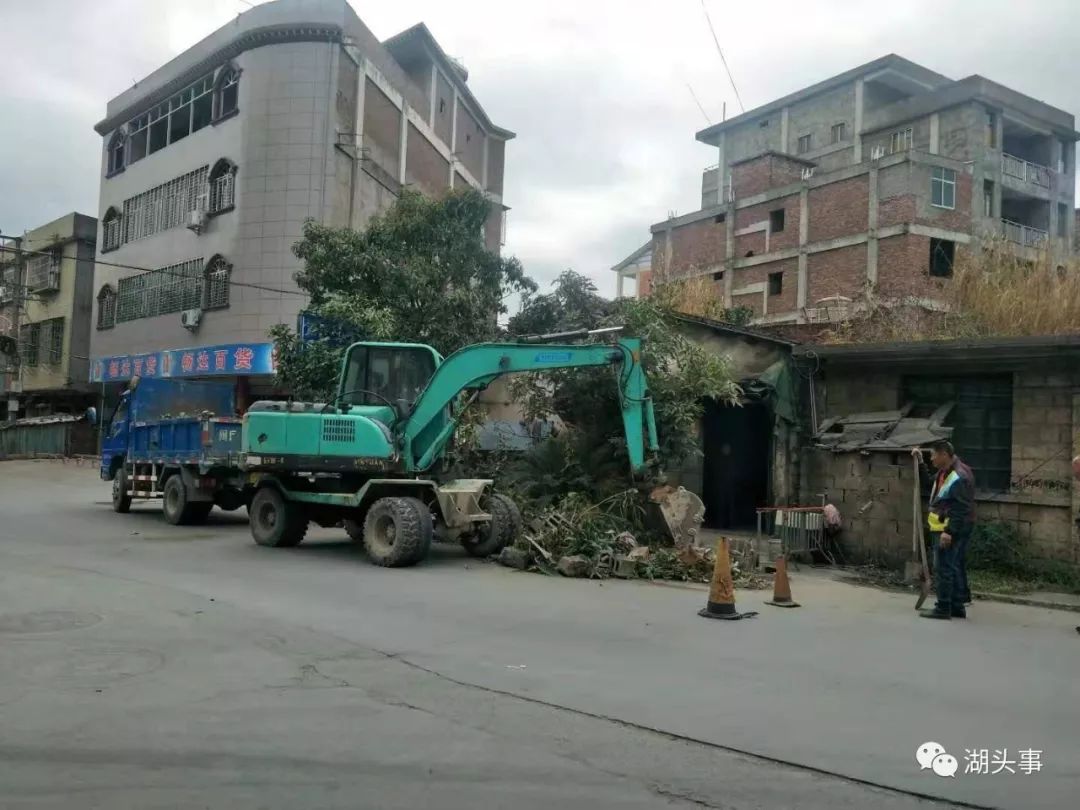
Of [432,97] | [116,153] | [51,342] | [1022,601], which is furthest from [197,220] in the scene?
[1022,601]

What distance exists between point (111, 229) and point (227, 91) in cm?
998

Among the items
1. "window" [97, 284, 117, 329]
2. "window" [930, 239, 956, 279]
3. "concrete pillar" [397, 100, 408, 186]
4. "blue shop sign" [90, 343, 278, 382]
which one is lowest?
"blue shop sign" [90, 343, 278, 382]

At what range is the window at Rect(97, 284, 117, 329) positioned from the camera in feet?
114

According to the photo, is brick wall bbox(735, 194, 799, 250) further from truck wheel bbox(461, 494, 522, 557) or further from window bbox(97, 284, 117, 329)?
truck wheel bbox(461, 494, 522, 557)

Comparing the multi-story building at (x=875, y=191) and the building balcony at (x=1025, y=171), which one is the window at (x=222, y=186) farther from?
the building balcony at (x=1025, y=171)

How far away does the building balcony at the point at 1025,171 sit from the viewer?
43.2 m

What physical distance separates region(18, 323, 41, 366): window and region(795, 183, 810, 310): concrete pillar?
36.5 metres

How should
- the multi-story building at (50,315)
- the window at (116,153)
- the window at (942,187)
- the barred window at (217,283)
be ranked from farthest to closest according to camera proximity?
1. the multi-story building at (50,315)
2. the window at (942,187)
3. the window at (116,153)
4. the barred window at (217,283)

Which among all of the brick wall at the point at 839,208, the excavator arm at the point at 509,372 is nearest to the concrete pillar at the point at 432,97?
the brick wall at the point at 839,208

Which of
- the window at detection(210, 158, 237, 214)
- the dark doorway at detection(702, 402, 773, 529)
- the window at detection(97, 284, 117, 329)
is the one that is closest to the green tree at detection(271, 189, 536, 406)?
the dark doorway at detection(702, 402, 773, 529)

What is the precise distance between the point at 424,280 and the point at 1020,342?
11.0 metres

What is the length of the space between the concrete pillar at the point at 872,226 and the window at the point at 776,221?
5067 millimetres

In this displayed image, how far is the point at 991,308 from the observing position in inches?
624

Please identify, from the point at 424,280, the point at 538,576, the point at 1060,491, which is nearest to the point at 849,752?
the point at 538,576
